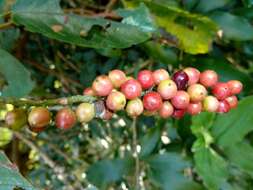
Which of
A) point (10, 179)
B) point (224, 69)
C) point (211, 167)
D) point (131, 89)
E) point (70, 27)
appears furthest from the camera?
point (224, 69)

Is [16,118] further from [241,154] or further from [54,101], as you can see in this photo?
[241,154]

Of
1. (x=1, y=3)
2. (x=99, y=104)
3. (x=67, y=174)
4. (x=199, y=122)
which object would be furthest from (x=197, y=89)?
(x=67, y=174)

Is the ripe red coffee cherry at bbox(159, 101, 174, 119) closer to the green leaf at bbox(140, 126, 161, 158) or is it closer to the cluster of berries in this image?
the cluster of berries

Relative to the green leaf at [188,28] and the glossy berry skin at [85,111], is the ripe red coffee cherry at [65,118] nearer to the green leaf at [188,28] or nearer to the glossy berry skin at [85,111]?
the glossy berry skin at [85,111]

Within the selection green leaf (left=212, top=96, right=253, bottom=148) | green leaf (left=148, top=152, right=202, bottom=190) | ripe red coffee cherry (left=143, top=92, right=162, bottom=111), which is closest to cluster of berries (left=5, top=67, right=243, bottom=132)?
ripe red coffee cherry (left=143, top=92, right=162, bottom=111)

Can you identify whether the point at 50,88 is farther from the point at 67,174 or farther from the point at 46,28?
the point at 46,28

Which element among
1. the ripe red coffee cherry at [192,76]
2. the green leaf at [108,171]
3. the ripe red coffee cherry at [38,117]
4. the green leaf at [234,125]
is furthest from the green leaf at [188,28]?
the ripe red coffee cherry at [38,117]

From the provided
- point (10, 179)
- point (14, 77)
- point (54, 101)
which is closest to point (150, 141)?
point (14, 77)
